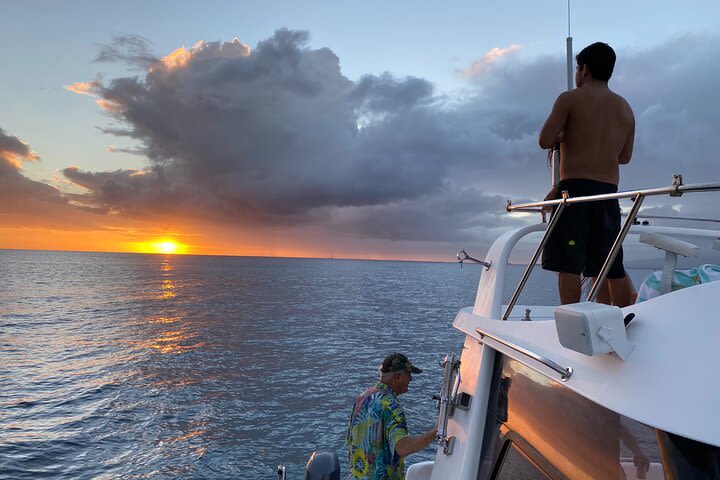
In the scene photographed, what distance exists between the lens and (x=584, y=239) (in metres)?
3.34

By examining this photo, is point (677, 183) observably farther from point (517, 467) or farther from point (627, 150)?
point (627, 150)

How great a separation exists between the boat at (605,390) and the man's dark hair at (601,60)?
1318 mm

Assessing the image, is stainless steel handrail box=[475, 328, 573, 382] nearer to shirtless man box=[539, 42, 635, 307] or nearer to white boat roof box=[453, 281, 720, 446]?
white boat roof box=[453, 281, 720, 446]

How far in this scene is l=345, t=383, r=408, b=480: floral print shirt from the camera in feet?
13.8

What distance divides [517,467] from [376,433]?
1903 mm

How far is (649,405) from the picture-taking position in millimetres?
1406

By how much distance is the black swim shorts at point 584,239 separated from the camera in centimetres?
332

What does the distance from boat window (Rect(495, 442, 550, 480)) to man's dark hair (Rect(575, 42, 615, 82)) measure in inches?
104

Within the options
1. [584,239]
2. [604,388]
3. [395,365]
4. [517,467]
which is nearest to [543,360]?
[604,388]

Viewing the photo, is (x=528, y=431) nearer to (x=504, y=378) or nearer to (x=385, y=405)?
(x=504, y=378)

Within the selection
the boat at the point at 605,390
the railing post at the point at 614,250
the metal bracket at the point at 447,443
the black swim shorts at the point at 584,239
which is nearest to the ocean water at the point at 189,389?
the metal bracket at the point at 447,443

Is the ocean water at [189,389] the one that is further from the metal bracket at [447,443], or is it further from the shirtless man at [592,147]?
the shirtless man at [592,147]

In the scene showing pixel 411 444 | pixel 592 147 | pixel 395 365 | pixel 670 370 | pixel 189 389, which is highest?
pixel 592 147

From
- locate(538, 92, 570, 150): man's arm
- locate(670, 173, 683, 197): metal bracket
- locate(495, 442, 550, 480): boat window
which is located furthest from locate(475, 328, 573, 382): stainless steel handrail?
locate(538, 92, 570, 150): man's arm
